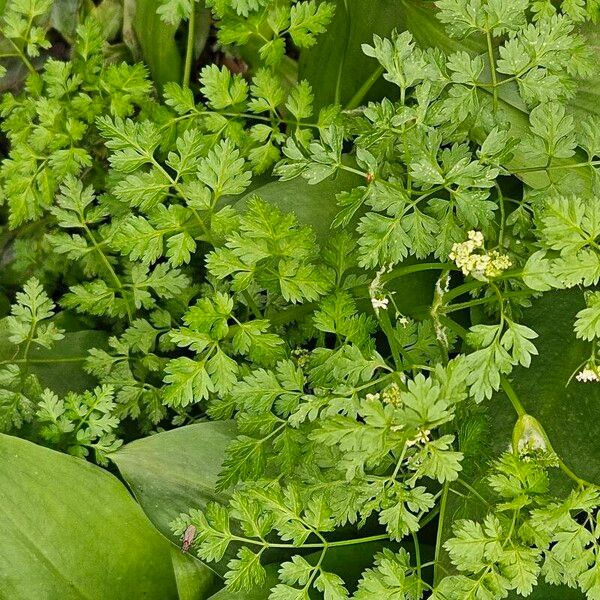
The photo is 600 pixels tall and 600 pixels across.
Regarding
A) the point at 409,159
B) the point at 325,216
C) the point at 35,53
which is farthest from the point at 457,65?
the point at 35,53

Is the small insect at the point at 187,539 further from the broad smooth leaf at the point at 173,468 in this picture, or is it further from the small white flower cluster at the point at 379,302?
the small white flower cluster at the point at 379,302

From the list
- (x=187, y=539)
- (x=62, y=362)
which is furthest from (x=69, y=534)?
(x=62, y=362)

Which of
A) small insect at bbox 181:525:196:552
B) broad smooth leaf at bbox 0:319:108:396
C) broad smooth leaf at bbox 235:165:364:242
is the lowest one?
small insect at bbox 181:525:196:552

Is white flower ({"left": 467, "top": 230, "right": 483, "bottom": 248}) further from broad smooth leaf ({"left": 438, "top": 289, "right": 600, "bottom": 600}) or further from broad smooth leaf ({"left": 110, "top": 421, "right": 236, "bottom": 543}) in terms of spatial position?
broad smooth leaf ({"left": 110, "top": 421, "right": 236, "bottom": 543})

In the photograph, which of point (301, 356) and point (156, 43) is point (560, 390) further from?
point (156, 43)

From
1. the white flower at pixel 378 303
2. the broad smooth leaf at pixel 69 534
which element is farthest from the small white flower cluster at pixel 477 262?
the broad smooth leaf at pixel 69 534

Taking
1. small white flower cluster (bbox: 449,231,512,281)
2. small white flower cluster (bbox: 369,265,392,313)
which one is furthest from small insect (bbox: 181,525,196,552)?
small white flower cluster (bbox: 449,231,512,281)
